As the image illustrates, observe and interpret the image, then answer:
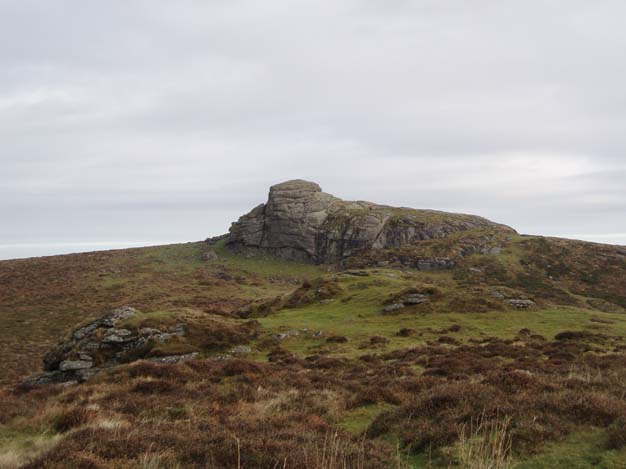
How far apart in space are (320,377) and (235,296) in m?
48.7

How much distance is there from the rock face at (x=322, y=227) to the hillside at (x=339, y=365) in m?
12.3

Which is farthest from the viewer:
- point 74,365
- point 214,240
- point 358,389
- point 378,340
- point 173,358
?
point 214,240

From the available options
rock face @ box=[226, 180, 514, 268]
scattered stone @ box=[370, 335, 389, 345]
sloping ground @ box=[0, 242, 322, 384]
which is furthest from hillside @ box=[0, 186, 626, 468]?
rock face @ box=[226, 180, 514, 268]

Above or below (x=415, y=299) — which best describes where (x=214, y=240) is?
above

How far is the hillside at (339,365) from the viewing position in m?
8.62

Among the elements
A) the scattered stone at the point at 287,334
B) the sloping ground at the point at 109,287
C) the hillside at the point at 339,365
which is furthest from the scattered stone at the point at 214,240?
the scattered stone at the point at 287,334

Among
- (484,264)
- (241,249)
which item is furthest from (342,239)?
(484,264)

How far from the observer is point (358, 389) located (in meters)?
17.7

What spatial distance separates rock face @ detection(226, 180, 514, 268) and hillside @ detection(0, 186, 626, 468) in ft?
40.5

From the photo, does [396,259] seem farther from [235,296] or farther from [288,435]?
[288,435]

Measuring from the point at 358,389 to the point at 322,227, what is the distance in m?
85.8

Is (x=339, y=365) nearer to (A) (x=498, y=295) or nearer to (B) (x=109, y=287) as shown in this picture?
(A) (x=498, y=295)

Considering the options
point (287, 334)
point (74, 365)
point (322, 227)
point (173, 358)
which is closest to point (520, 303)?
point (287, 334)

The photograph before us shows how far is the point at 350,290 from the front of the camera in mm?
50094
